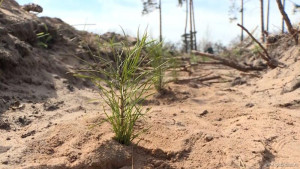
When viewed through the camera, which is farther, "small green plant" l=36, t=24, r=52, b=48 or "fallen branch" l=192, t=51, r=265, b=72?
"fallen branch" l=192, t=51, r=265, b=72

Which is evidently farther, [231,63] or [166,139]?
[231,63]

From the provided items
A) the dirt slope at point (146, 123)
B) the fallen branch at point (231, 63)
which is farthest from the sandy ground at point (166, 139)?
the fallen branch at point (231, 63)

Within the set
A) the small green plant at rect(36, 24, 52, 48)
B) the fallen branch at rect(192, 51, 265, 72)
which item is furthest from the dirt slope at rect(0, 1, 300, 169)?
the fallen branch at rect(192, 51, 265, 72)

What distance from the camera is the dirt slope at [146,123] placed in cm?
190

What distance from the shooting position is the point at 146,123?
96.0 inches

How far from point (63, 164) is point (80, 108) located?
1405 mm

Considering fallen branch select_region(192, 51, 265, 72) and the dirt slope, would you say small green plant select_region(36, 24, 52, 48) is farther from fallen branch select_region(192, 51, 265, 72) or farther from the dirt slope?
fallen branch select_region(192, 51, 265, 72)

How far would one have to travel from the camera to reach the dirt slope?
6.24ft

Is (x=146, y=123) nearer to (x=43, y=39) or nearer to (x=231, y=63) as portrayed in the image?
(x=231, y=63)

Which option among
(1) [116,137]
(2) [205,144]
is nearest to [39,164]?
(1) [116,137]

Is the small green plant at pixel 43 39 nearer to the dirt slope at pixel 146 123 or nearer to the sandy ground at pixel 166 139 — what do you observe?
the dirt slope at pixel 146 123

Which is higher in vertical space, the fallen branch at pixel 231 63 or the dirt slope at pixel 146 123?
the fallen branch at pixel 231 63

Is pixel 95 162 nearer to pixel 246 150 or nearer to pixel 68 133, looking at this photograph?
pixel 68 133

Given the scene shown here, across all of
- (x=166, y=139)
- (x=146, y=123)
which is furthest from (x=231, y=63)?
(x=166, y=139)
